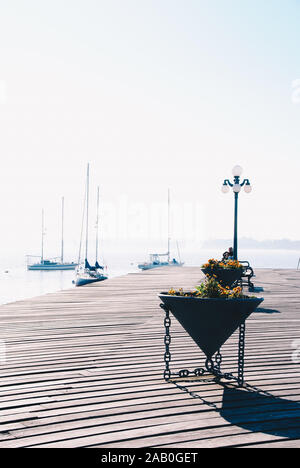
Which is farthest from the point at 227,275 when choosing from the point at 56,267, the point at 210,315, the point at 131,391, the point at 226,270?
the point at 56,267

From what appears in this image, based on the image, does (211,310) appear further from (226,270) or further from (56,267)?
(56,267)

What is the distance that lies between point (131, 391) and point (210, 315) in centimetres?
96

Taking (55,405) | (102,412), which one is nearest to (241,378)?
(102,412)

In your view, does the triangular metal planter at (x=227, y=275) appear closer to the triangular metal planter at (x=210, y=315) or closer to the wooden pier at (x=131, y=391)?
the wooden pier at (x=131, y=391)

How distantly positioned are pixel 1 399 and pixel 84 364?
1195mm

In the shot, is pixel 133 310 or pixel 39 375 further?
pixel 133 310

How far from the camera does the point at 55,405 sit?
138 inches

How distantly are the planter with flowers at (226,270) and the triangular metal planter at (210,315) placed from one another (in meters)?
5.73

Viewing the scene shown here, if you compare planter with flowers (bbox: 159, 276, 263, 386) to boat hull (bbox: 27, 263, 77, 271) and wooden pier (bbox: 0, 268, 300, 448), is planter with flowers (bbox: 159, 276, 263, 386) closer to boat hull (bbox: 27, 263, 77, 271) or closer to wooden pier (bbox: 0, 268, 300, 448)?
wooden pier (bbox: 0, 268, 300, 448)

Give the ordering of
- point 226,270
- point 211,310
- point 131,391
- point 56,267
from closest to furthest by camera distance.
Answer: point 131,391 → point 211,310 → point 226,270 → point 56,267

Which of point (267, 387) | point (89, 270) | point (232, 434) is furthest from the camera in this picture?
point (89, 270)

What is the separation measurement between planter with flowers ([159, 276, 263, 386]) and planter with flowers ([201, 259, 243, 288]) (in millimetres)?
5740

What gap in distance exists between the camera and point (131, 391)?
12.5 ft
